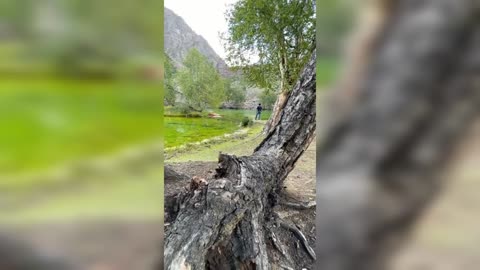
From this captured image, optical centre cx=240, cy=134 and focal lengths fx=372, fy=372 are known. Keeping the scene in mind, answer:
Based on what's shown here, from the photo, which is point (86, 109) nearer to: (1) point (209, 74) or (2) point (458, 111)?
(1) point (209, 74)

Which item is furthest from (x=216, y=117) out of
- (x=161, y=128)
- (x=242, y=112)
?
(x=161, y=128)

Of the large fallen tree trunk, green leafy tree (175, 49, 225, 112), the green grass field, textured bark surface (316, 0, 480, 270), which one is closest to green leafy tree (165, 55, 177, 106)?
green leafy tree (175, 49, 225, 112)

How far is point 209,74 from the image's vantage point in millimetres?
1368

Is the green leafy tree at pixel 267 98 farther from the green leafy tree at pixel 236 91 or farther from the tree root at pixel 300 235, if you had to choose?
the tree root at pixel 300 235

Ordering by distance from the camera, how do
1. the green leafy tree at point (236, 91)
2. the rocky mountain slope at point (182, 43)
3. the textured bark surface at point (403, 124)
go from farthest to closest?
the green leafy tree at point (236, 91) → the rocky mountain slope at point (182, 43) → the textured bark surface at point (403, 124)

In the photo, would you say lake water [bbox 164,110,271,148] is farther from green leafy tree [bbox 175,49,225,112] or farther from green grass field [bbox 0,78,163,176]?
green grass field [bbox 0,78,163,176]

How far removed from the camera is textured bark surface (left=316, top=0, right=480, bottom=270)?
974mm

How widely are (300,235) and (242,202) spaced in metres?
0.25

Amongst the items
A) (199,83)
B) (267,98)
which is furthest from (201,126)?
(267,98)

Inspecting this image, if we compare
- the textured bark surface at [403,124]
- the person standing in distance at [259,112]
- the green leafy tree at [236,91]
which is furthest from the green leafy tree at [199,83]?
the textured bark surface at [403,124]

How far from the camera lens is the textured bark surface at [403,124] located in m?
0.97

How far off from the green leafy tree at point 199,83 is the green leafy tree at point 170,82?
21mm

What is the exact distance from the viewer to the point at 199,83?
1.37 m

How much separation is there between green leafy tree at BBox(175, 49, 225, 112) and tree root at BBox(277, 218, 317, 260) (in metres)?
0.52
